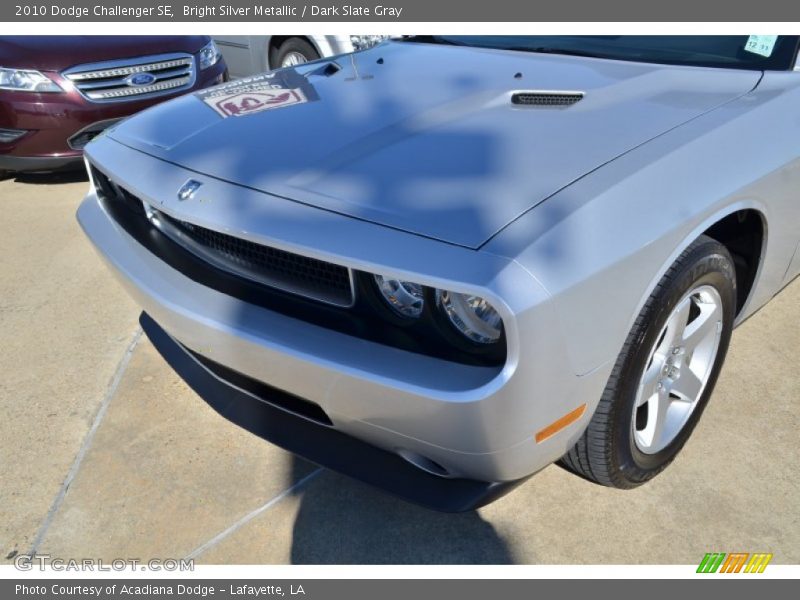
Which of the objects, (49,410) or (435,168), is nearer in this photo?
(435,168)

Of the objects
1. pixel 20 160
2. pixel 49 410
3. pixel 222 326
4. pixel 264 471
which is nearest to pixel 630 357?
pixel 222 326

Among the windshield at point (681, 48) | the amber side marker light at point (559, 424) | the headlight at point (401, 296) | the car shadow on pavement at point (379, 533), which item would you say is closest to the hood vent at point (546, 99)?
the windshield at point (681, 48)

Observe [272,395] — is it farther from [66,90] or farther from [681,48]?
[66,90]

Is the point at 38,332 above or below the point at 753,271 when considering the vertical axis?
below

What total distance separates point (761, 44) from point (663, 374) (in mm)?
1181

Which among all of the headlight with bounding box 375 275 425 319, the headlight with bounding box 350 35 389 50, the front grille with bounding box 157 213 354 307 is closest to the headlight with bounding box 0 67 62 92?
the headlight with bounding box 350 35 389 50

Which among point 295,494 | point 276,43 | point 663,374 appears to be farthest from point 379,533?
point 276,43

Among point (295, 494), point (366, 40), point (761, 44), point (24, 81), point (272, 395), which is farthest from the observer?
point (24, 81)

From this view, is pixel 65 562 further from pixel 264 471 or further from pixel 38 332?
pixel 38 332

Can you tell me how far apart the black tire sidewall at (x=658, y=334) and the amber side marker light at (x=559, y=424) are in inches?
7.5

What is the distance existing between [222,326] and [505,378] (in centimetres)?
77

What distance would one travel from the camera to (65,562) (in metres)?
2.10

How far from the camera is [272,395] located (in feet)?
6.73

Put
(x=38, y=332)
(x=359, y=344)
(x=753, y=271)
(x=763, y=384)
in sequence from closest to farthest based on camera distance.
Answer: (x=359, y=344), (x=753, y=271), (x=763, y=384), (x=38, y=332)
